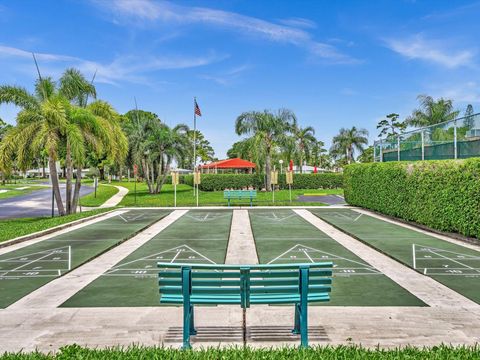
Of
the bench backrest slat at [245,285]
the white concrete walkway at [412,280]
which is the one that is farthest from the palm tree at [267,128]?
the bench backrest slat at [245,285]

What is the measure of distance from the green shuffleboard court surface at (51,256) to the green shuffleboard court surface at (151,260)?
1.07 metres

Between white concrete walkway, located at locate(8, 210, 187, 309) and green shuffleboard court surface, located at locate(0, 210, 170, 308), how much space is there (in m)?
0.20

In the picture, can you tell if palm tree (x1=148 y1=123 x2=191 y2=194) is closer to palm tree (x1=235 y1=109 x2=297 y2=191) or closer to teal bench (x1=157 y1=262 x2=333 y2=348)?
palm tree (x1=235 y1=109 x2=297 y2=191)

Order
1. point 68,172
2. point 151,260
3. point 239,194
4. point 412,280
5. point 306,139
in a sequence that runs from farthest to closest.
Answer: point 306,139 < point 239,194 < point 68,172 < point 151,260 < point 412,280

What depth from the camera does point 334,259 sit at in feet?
30.9

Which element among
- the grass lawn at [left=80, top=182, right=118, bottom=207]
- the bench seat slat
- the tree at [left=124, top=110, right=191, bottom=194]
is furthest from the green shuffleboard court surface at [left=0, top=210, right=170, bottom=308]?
the tree at [left=124, top=110, right=191, bottom=194]

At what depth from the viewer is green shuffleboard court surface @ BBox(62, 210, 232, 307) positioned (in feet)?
21.2

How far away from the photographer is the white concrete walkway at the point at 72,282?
6.34 metres

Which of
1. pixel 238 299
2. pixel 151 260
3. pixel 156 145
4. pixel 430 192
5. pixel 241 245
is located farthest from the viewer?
pixel 156 145

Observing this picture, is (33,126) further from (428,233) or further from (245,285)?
(428,233)

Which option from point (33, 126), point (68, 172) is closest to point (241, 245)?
point (68, 172)

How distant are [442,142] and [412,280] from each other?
988 cm

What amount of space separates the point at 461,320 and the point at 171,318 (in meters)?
4.22

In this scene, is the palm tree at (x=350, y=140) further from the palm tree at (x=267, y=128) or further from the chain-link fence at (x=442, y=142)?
the chain-link fence at (x=442, y=142)
